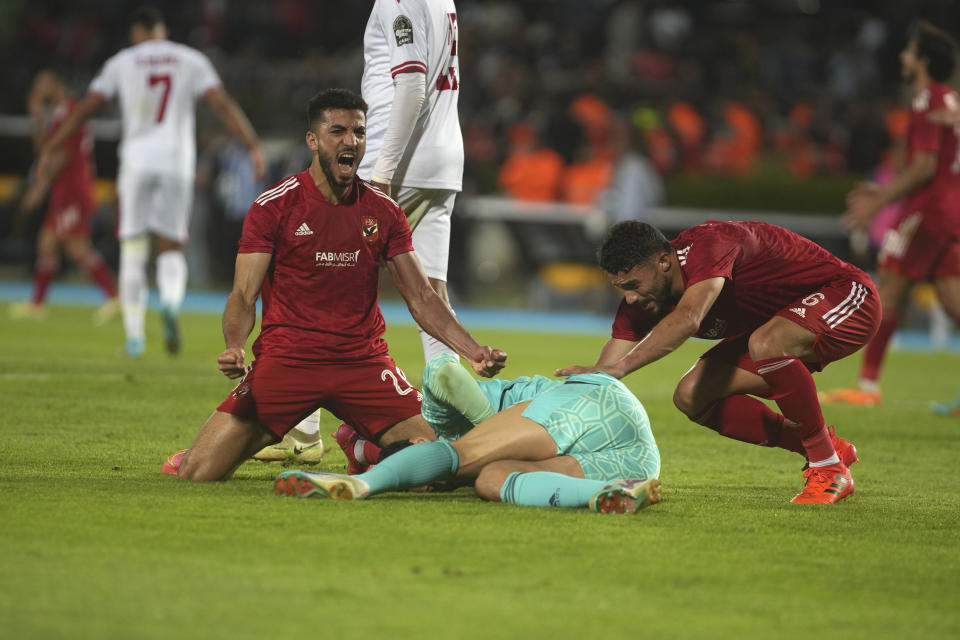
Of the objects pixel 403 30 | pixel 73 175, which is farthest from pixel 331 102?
pixel 73 175

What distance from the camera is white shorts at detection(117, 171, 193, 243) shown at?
35.5 feet

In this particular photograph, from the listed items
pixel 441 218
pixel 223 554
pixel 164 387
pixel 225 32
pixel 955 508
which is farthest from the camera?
pixel 225 32

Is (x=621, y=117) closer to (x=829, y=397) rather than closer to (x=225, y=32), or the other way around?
(x=225, y=32)

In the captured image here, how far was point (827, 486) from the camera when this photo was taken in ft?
19.0

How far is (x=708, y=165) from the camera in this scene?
21375 millimetres

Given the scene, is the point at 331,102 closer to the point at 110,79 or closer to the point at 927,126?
the point at 927,126

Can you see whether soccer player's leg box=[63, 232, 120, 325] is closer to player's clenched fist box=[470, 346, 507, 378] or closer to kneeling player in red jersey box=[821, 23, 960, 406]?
kneeling player in red jersey box=[821, 23, 960, 406]

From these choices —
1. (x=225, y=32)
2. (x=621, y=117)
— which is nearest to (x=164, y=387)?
(x=621, y=117)

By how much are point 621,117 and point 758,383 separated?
15180 mm

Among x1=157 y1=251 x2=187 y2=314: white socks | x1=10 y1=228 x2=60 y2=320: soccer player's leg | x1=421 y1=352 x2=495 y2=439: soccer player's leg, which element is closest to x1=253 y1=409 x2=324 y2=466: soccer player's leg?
x1=421 y1=352 x2=495 y2=439: soccer player's leg

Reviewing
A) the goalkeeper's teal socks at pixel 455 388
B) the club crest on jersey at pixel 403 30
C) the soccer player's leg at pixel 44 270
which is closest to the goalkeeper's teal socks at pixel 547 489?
the goalkeeper's teal socks at pixel 455 388

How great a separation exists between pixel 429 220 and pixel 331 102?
4.92 ft

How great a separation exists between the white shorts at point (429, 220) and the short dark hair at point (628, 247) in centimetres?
175

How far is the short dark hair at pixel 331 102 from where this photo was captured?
223 inches
